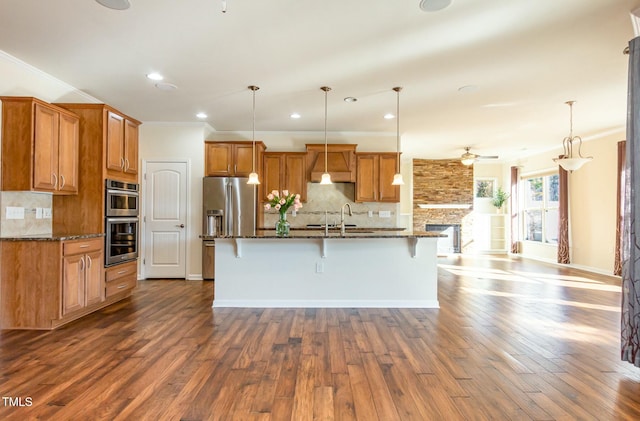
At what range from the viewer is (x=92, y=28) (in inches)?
113

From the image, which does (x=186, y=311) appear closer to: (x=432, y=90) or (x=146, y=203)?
(x=146, y=203)

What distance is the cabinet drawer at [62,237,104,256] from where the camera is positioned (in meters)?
3.35

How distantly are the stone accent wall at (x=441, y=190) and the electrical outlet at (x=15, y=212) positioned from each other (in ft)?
28.0

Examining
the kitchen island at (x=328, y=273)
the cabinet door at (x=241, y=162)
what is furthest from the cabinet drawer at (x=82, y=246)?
the cabinet door at (x=241, y=162)

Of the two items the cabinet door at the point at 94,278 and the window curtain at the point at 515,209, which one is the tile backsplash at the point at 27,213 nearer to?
the cabinet door at the point at 94,278

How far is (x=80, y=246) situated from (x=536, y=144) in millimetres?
8558

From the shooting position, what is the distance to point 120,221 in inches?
165

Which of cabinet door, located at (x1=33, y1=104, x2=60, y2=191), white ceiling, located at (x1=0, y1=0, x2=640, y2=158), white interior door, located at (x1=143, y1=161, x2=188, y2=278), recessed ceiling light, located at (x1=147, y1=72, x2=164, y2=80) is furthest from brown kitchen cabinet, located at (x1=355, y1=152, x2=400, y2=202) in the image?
cabinet door, located at (x1=33, y1=104, x2=60, y2=191)

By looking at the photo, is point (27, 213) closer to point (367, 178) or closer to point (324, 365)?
point (324, 365)

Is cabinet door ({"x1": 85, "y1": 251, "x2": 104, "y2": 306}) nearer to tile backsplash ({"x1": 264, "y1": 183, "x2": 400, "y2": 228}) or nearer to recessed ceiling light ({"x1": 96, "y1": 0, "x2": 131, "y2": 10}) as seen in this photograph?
recessed ceiling light ({"x1": 96, "y1": 0, "x2": 131, "y2": 10})

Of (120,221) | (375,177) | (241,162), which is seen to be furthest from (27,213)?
(375,177)

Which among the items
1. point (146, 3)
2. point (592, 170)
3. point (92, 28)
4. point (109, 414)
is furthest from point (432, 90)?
point (592, 170)

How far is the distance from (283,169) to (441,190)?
17.9 feet

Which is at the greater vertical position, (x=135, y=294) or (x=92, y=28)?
(x=92, y=28)
